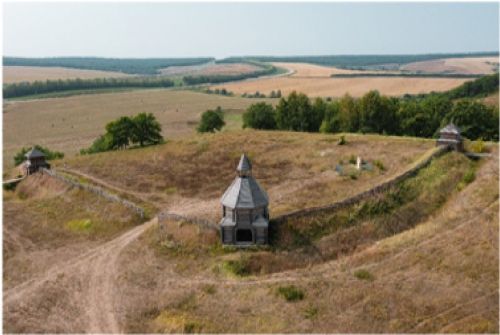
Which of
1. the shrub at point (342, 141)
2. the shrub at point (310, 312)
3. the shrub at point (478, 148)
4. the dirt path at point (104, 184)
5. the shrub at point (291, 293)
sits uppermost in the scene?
the shrub at point (478, 148)

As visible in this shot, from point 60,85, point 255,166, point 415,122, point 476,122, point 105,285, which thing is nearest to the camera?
point 105,285

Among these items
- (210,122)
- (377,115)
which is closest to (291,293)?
(377,115)

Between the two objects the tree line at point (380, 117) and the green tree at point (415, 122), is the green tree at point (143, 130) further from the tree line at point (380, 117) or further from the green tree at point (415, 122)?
the green tree at point (415, 122)

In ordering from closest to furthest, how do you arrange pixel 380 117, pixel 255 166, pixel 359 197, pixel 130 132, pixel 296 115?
pixel 359 197
pixel 255 166
pixel 130 132
pixel 380 117
pixel 296 115

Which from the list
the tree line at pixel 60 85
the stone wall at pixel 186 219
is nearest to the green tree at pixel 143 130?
the stone wall at pixel 186 219

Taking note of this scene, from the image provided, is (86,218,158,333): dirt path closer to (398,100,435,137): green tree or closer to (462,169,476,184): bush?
(462,169,476,184): bush

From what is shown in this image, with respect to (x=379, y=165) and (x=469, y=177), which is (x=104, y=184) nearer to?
(x=379, y=165)

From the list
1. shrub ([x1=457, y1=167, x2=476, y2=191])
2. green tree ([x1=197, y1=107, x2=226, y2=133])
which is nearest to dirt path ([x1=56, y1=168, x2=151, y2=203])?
shrub ([x1=457, y1=167, x2=476, y2=191])
